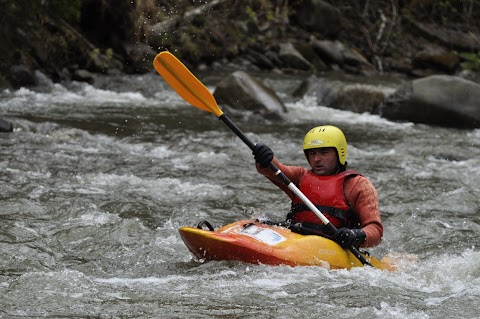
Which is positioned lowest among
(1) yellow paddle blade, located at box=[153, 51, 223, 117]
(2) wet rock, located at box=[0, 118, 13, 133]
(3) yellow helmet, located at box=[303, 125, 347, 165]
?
(2) wet rock, located at box=[0, 118, 13, 133]

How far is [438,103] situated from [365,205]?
7.64m

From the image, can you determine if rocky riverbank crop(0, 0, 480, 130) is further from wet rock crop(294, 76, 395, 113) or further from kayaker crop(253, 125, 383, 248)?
kayaker crop(253, 125, 383, 248)

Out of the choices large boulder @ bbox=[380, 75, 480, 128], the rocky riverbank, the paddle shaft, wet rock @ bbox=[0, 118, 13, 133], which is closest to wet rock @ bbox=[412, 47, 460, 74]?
the rocky riverbank

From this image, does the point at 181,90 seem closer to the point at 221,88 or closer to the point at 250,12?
the point at 221,88

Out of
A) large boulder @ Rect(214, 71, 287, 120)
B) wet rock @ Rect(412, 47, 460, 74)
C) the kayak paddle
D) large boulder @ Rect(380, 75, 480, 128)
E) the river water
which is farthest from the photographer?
wet rock @ Rect(412, 47, 460, 74)

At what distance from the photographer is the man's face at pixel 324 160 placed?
513 cm

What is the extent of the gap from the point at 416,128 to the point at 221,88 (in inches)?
131

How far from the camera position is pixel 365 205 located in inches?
195

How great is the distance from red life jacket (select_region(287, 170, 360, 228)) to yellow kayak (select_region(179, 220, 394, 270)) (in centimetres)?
31

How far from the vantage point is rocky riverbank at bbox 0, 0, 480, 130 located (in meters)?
13.7

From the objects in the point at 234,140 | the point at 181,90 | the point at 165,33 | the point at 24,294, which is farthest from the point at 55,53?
the point at 24,294

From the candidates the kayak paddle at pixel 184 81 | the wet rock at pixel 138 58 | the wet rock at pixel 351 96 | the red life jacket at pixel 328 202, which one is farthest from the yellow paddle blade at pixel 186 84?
the wet rock at pixel 138 58

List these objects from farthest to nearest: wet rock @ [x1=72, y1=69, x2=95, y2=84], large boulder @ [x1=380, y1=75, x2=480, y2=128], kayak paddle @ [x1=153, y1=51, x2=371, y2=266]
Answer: wet rock @ [x1=72, y1=69, x2=95, y2=84] < large boulder @ [x1=380, y1=75, x2=480, y2=128] < kayak paddle @ [x1=153, y1=51, x2=371, y2=266]

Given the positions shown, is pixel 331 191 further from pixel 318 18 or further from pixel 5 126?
pixel 318 18
